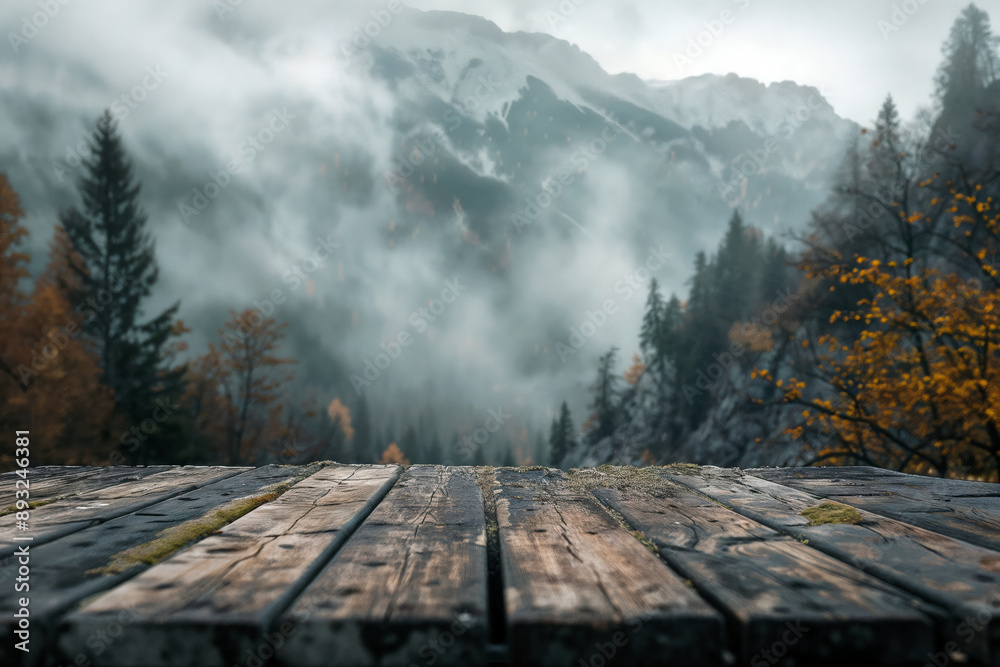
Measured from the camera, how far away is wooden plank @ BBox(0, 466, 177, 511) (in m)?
1.99

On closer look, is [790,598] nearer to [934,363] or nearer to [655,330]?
[934,363]

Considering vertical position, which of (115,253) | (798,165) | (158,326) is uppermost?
(798,165)

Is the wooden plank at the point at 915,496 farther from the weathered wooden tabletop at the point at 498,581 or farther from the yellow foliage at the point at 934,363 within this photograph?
the yellow foliage at the point at 934,363

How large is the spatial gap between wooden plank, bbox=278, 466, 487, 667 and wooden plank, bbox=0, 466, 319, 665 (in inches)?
17.4

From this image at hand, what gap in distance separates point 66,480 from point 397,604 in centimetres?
254

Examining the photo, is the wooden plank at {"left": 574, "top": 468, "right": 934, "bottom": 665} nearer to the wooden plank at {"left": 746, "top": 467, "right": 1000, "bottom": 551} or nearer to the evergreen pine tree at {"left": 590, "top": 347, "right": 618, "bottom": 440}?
the wooden plank at {"left": 746, "top": 467, "right": 1000, "bottom": 551}

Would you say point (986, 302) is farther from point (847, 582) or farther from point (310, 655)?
point (310, 655)

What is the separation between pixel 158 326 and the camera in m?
26.1

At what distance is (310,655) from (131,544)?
83 centimetres

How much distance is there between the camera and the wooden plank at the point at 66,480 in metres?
1.99

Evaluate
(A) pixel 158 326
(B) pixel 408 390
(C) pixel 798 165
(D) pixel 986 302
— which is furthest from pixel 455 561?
(C) pixel 798 165

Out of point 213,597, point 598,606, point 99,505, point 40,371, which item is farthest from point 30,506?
point 40,371

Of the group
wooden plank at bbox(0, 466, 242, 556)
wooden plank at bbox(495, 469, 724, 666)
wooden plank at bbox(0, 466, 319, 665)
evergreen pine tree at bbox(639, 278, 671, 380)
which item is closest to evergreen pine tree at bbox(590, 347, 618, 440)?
evergreen pine tree at bbox(639, 278, 671, 380)

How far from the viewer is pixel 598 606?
87 cm
